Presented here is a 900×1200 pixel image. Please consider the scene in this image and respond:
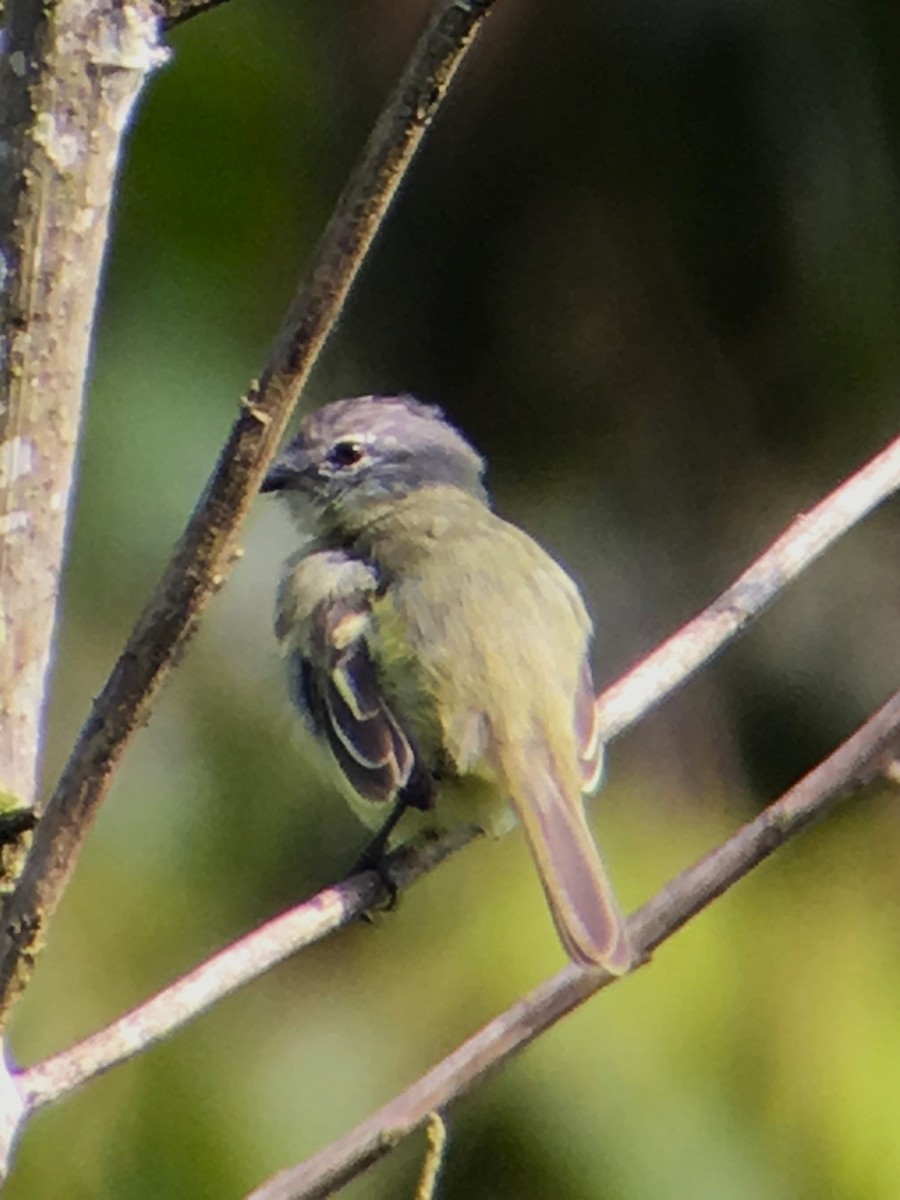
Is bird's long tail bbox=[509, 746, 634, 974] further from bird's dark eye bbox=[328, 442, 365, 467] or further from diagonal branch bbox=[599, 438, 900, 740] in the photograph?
bird's dark eye bbox=[328, 442, 365, 467]

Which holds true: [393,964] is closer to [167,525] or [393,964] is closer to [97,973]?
[97,973]

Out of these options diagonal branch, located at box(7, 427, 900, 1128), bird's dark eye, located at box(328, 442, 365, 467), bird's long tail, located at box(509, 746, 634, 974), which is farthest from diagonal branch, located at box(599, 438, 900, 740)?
bird's dark eye, located at box(328, 442, 365, 467)

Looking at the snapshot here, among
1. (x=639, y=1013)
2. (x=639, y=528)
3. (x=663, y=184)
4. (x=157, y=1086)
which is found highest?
(x=663, y=184)

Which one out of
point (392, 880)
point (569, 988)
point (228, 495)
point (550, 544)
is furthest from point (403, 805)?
point (550, 544)

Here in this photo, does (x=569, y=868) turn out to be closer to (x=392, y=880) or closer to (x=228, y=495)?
(x=392, y=880)

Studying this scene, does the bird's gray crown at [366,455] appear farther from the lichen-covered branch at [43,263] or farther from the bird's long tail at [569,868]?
the lichen-covered branch at [43,263]

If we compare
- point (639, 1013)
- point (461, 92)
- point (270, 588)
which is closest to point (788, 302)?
point (461, 92)

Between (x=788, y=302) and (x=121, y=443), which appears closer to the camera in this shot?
(x=121, y=443)
